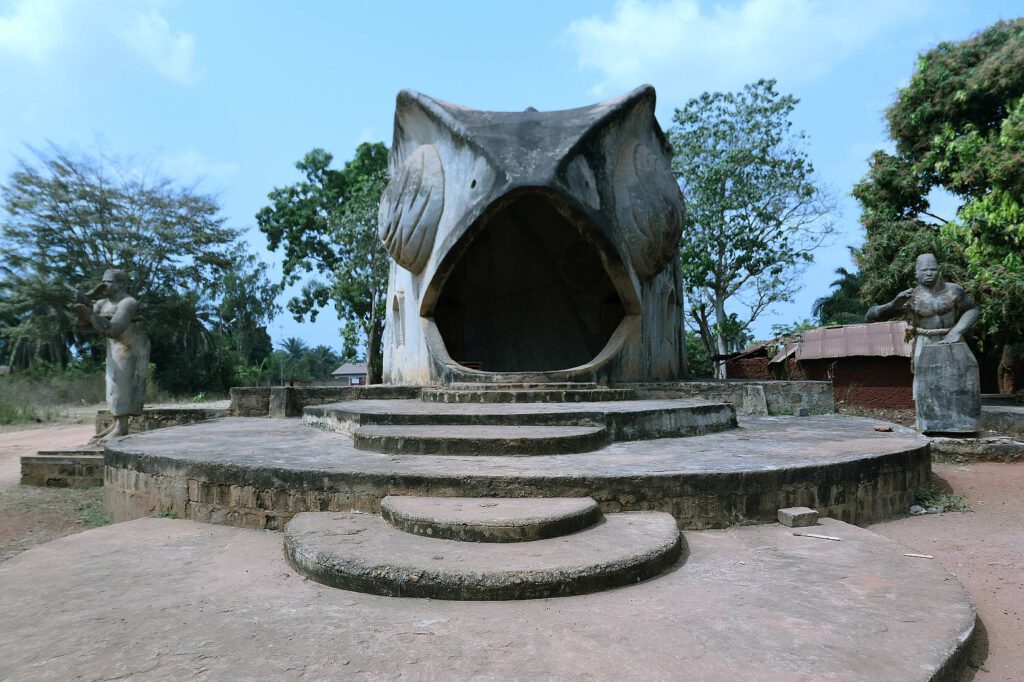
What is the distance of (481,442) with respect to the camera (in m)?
5.00

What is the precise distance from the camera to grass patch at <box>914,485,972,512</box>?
539 cm

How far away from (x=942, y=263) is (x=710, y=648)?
13.7 meters

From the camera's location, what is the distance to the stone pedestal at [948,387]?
708 centimetres

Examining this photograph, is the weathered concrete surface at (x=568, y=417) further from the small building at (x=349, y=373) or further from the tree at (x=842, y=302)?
the small building at (x=349, y=373)

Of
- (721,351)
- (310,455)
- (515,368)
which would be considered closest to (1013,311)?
(515,368)

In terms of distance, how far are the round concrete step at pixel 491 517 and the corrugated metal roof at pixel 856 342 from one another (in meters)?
13.4

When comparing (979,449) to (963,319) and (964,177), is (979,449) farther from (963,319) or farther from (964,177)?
(964,177)

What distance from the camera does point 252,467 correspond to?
177 inches

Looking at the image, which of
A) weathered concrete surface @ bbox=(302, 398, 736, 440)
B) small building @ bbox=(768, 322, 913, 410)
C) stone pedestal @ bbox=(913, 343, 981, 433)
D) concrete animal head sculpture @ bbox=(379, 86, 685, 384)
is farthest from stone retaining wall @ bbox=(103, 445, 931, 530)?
small building @ bbox=(768, 322, 913, 410)

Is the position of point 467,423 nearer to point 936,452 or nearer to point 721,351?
point 936,452

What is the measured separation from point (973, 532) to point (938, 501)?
76 cm

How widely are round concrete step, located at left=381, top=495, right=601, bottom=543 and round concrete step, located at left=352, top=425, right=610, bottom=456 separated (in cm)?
101

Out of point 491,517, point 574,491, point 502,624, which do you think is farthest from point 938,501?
point 502,624

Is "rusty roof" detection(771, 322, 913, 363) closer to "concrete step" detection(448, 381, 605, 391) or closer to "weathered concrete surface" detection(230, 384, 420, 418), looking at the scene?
"concrete step" detection(448, 381, 605, 391)
